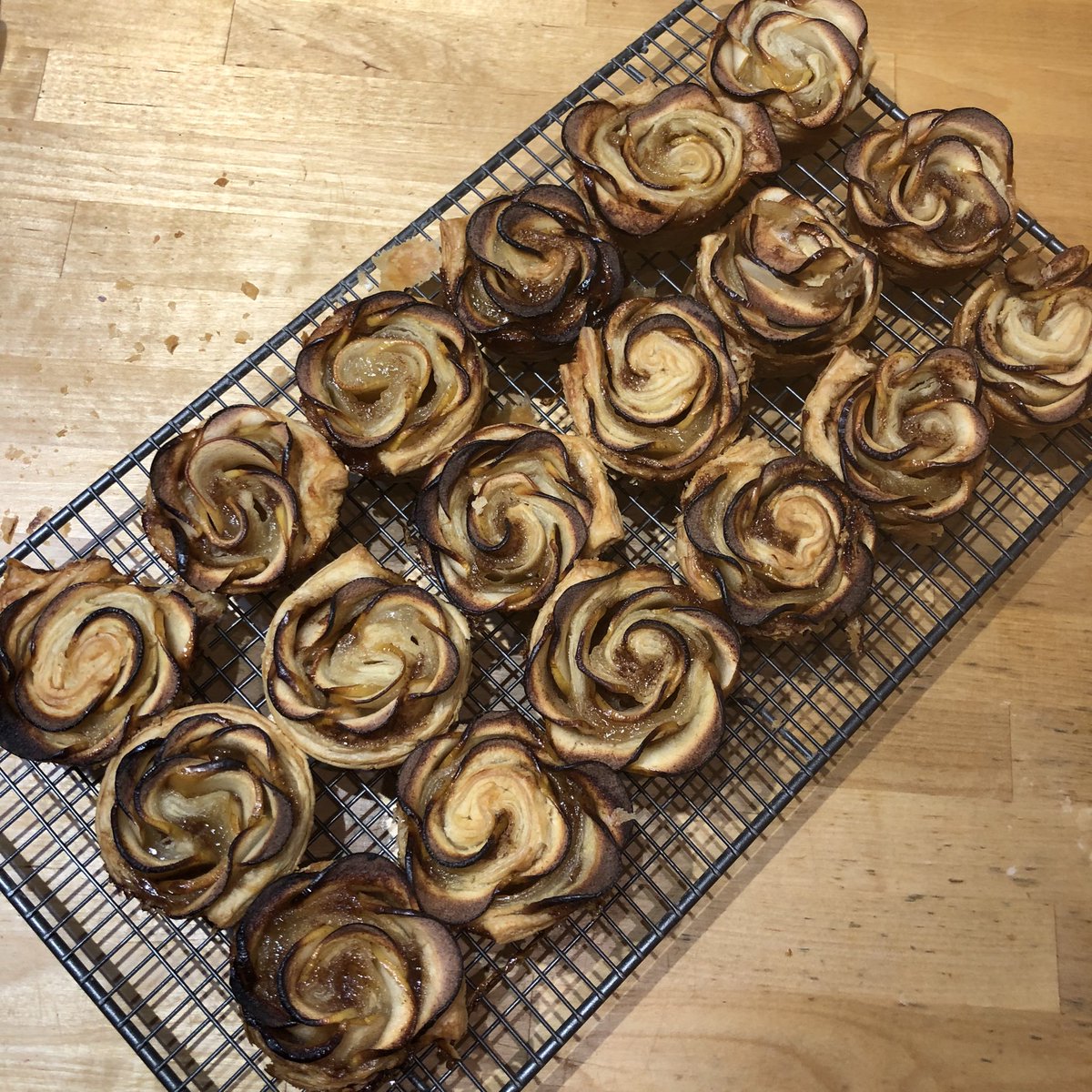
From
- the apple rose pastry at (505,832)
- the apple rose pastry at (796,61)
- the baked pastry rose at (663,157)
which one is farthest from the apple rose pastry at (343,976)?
the apple rose pastry at (796,61)

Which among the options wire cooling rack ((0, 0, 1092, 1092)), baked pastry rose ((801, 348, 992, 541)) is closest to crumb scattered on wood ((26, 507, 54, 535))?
wire cooling rack ((0, 0, 1092, 1092))

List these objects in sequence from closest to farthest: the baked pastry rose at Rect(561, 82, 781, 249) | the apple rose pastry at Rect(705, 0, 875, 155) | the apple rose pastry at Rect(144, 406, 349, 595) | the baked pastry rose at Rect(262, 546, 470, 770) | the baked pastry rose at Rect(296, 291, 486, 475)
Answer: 1. the baked pastry rose at Rect(262, 546, 470, 770)
2. the apple rose pastry at Rect(144, 406, 349, 595)
3. the baked pastry rose at Rect(296, 291, 486, 475)
4. the baked pastry rose at Rect(561, 82, 781, 249)
5. the apple rose pastry at Rect(705, 0, 875, 155)

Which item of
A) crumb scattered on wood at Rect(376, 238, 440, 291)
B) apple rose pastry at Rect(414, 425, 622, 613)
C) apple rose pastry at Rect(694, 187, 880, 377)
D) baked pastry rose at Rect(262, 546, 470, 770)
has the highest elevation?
apple rose pastry at Rect(694, 187, 880, 377)

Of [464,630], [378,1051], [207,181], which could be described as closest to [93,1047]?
[378,1051]

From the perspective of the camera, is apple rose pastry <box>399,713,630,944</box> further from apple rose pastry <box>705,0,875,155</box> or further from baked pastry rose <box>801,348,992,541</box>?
apple rose pastry <box>705,0,875,155</box>

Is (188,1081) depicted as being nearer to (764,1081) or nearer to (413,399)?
(764,1081)

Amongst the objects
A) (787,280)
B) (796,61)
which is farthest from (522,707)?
(796,61)

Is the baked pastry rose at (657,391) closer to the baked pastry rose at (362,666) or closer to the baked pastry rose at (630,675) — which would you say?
the baked pastry rose at (630,675)
